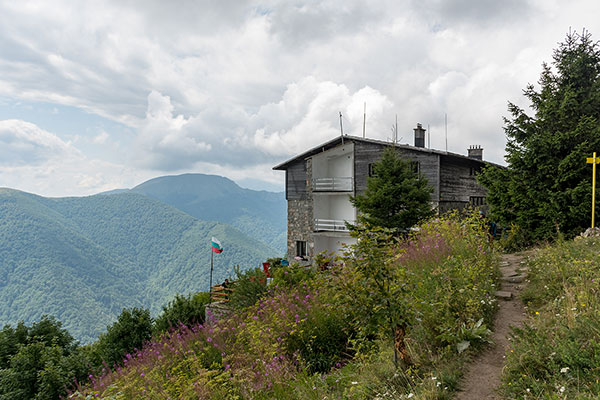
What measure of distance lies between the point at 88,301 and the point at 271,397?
142 m

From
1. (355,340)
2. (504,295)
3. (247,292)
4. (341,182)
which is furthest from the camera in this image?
(341,182)

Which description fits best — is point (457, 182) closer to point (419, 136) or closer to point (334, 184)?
point (419, 136)

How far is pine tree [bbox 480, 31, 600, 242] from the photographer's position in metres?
12.7

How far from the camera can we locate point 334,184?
1037 inches

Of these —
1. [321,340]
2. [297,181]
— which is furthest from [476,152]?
[321,340]

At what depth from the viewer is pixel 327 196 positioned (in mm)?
28141

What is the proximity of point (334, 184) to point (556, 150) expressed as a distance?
586 inches

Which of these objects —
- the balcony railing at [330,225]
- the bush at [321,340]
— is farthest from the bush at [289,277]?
the balcony railing at [330,225]

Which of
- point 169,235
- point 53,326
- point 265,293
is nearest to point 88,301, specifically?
point 169,235

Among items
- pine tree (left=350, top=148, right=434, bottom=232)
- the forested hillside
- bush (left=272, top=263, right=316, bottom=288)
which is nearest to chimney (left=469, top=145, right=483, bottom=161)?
pine tree (left=350, top=148, right=434, bottom=232)

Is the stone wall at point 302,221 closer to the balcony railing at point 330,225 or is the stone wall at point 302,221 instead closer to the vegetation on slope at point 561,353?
the balcony railing at point 330,225

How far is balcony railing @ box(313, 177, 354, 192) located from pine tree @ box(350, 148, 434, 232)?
26.6 feet

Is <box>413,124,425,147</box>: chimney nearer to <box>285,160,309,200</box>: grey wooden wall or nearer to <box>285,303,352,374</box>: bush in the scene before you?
<box>285,160,309,200</box>: grey wooden wall

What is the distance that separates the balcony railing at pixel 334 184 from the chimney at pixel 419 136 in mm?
5357
